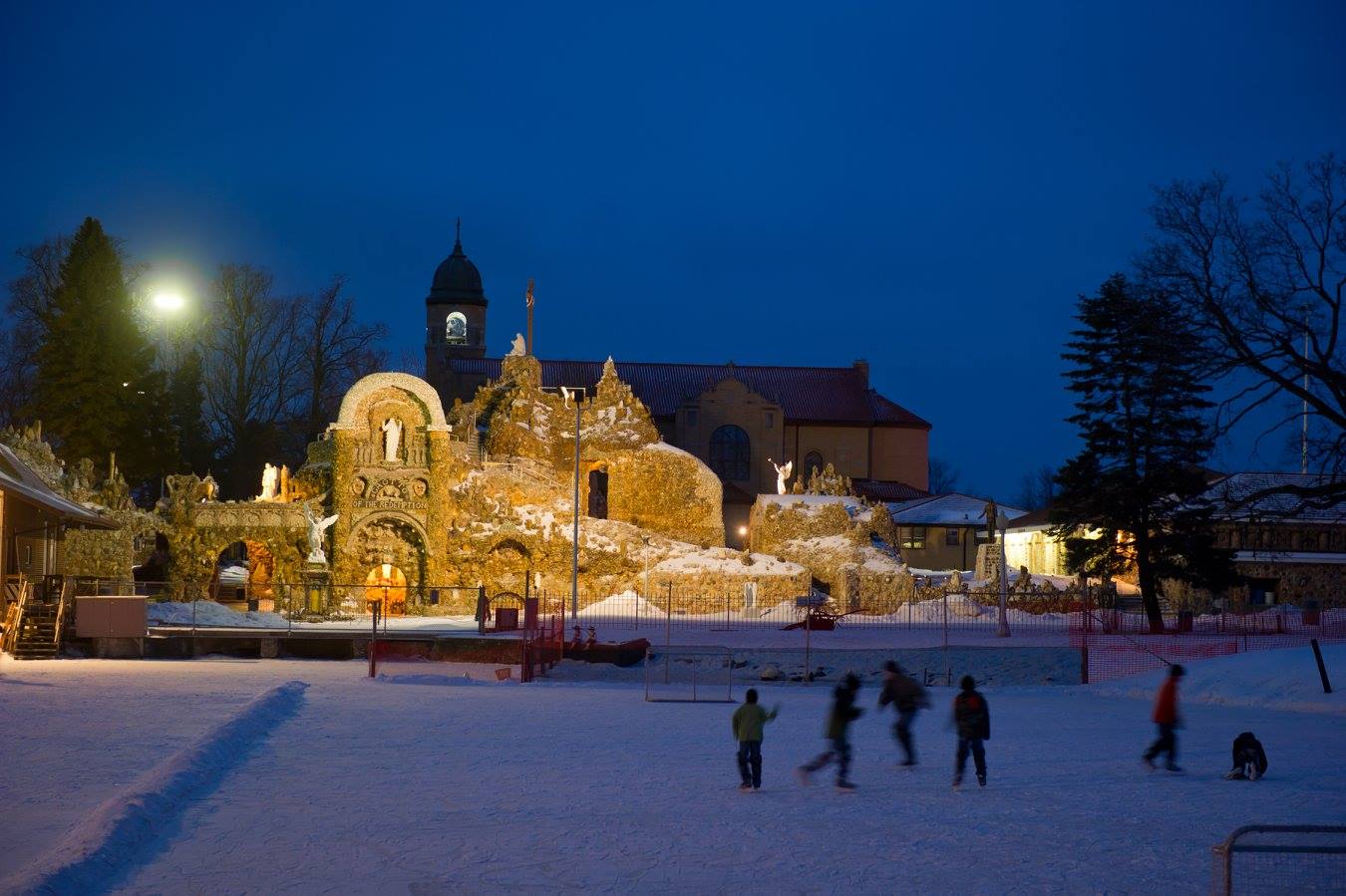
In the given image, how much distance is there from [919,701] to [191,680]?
51.6 feet

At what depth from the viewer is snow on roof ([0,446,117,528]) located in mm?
33188

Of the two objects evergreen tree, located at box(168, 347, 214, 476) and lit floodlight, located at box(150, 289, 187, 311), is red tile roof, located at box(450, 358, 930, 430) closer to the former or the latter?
evergreen tree, located at box(168, 347, 214, 476)

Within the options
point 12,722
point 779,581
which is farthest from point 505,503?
point 12,722

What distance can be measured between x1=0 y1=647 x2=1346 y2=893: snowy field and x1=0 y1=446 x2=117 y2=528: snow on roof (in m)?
8.48

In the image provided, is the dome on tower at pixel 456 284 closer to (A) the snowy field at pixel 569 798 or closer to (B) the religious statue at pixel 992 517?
(B) the religious statue at pixel 992 517

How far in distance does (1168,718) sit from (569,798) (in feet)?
26.0

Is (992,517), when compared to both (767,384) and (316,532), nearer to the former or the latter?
(767,384)

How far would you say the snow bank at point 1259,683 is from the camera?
27.1 metres

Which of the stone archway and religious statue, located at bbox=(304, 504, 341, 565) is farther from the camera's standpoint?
the stone archway

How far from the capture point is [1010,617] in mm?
47906

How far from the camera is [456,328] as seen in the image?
96.8 metres

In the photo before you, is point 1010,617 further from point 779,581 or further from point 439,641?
point 439,641

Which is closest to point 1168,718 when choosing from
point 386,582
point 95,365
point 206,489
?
point 386,582

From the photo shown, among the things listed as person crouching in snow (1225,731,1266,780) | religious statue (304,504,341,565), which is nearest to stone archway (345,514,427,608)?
religious statue (304,504,341,565)
